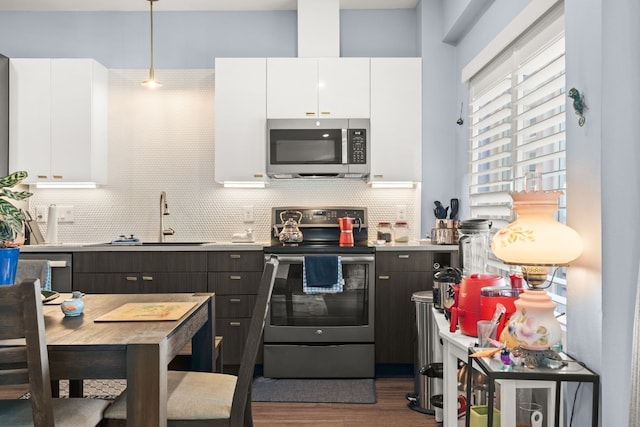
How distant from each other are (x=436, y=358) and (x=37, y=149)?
3393 millimetres

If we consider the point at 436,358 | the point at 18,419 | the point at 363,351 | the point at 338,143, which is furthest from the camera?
the point at 338,143

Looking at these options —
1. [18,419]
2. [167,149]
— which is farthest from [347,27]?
[18,419]

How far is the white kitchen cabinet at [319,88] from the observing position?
4191mm

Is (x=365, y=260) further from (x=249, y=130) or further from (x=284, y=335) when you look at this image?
(x=249, y=130)

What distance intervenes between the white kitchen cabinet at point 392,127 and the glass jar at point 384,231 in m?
0.38

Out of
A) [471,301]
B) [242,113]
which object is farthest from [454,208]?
[471,301]

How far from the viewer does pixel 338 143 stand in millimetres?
4172

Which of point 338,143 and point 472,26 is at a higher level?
point 472,26

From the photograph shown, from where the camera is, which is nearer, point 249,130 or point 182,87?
point 249,130

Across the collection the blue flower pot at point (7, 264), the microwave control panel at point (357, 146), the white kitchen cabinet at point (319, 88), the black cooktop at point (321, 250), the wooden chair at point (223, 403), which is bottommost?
the wooden chair at point (223, 403)

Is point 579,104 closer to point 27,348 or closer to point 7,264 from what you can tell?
point 27,348

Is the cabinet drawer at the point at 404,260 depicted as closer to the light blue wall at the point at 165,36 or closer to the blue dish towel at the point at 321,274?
the blue dish towel at the point at 321,274

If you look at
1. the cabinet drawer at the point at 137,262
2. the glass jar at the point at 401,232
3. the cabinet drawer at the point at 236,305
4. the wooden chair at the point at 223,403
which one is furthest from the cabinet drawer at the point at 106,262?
the wooden chair at the point at 223,403

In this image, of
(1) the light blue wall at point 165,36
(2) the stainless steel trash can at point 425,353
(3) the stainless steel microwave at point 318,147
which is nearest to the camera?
(2) the stainless steel trash can at point 425,353
